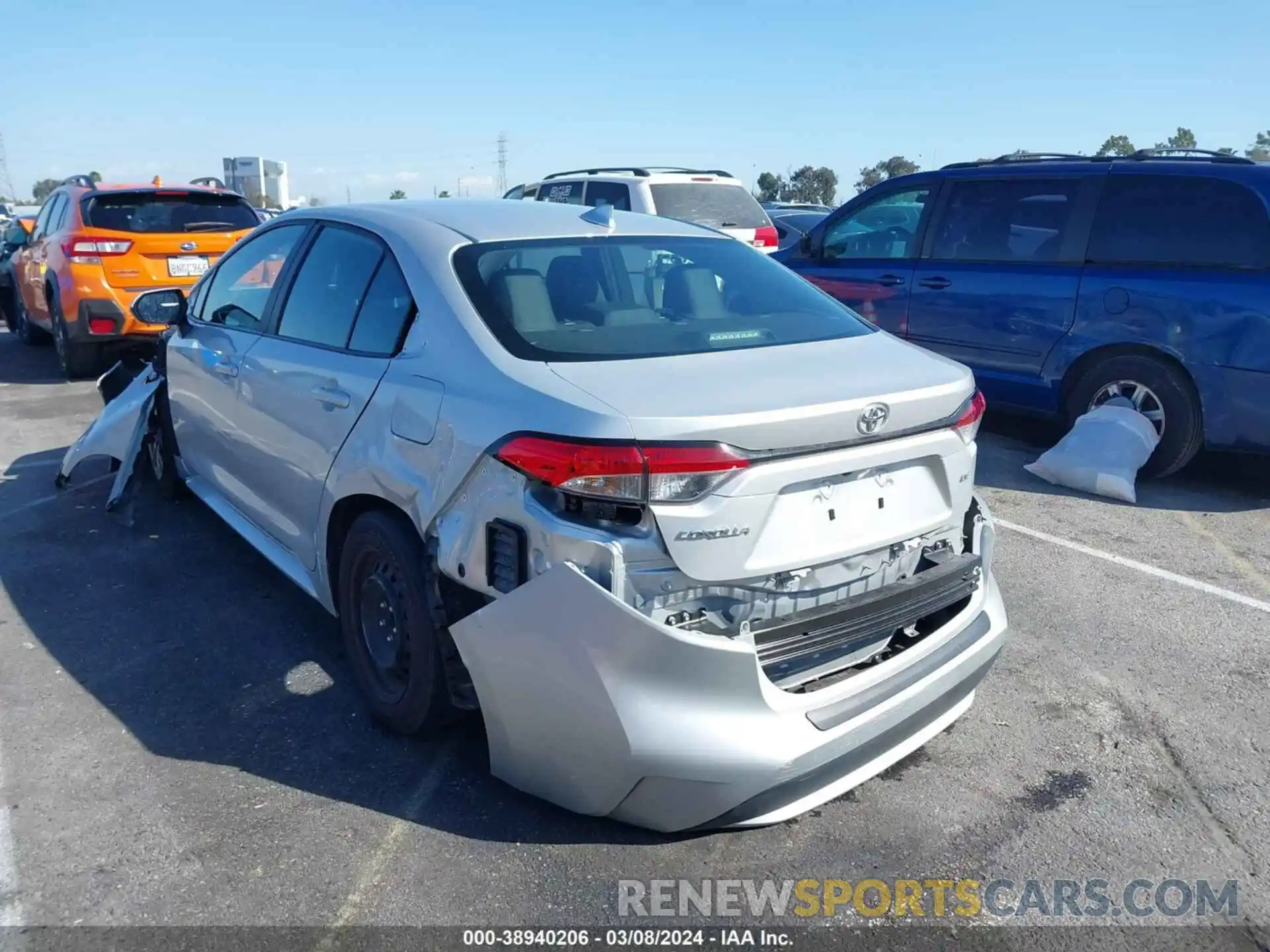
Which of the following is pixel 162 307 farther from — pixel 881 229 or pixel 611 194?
pixel 611 194

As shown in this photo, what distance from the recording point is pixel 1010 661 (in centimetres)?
394

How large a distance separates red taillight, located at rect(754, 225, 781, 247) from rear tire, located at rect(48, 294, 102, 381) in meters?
6.91

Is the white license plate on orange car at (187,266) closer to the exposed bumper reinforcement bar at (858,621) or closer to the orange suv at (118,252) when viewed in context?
the orange suv at (118,252)

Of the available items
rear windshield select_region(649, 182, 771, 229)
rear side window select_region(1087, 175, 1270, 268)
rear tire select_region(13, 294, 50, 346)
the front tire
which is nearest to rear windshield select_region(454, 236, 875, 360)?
the front tire

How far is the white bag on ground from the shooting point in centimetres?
597

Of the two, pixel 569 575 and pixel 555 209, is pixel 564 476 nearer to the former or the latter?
pixel 569 575

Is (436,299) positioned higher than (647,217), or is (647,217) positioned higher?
(647,217)

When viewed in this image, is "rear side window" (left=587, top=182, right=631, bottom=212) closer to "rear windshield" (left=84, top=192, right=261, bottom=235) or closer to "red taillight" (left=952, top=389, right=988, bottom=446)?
"rear windshield" (left=84, top=192, right=261, bottom=235)

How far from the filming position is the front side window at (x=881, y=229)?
24.9ft

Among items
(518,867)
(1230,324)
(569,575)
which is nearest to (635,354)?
(569,575)

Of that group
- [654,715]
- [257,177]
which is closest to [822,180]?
[257,177]

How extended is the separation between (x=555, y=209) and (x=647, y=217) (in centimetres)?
39

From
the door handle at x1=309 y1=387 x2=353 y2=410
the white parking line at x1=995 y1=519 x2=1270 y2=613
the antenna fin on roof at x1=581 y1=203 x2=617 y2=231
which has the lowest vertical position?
the white parking line at x1=995 y1=519 x2=1270 y2=613

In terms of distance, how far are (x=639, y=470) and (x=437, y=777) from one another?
131 cm
